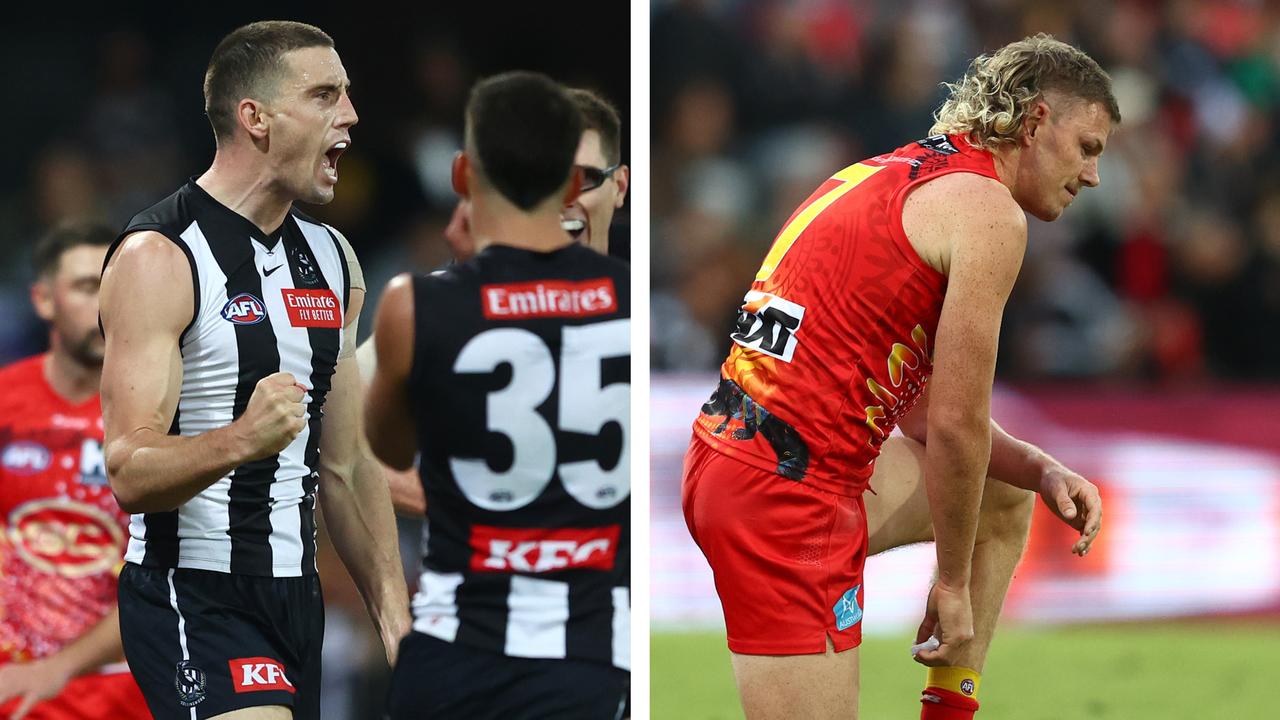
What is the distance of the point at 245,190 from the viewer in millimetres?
3434

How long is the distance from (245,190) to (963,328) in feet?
5.23

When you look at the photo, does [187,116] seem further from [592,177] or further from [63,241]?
[592,177]

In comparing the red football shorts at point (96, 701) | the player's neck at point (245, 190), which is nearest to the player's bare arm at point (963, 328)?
the player's neck at point (245, 190)

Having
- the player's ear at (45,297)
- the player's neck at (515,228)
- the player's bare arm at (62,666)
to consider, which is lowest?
the player's bare arm at (62,666)

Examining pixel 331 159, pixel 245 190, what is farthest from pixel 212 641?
pixel 331 159

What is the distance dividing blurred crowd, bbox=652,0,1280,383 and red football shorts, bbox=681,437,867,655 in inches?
200

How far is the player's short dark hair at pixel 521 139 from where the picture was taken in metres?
3.60

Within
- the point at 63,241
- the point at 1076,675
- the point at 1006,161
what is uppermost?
the point at 1006,161

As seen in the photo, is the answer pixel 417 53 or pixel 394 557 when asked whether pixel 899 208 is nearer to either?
pixel 394 557

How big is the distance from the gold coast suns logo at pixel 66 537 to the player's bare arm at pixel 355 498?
134cm

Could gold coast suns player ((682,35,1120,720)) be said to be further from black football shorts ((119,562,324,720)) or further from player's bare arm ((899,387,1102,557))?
black football shorts ((119,562,324,720))

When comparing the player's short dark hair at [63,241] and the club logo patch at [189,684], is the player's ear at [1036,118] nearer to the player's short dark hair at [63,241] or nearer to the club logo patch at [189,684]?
the club logo patch at [189,684]

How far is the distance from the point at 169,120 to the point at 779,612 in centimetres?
538

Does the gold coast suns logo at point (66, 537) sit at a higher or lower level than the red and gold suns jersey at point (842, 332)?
lower
